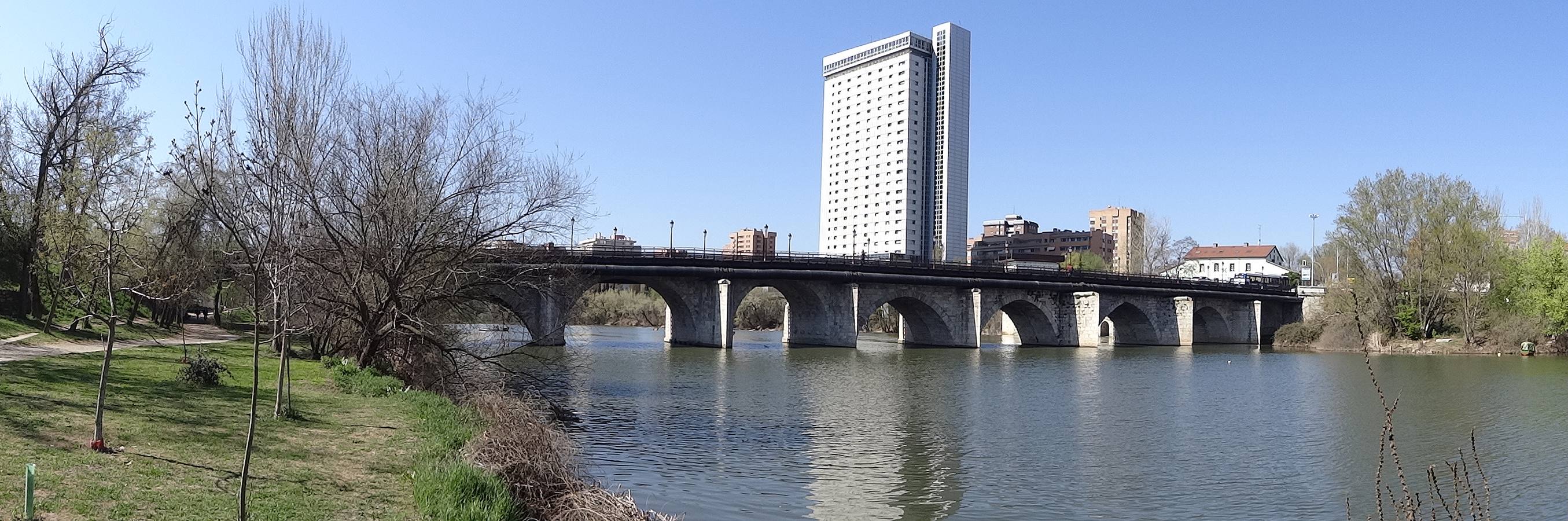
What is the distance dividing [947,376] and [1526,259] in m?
41.0

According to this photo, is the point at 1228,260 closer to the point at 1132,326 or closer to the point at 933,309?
the point at 1132,326

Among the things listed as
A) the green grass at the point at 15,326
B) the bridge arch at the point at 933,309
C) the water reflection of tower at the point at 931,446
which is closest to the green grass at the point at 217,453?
the water reflection of tower at the point at 931,446

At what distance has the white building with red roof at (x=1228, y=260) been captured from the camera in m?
135

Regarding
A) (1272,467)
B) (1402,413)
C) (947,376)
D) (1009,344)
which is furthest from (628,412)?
(1009,344)

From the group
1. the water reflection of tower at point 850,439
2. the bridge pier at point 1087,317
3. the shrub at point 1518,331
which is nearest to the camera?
the water reflection of tower at point 850,439

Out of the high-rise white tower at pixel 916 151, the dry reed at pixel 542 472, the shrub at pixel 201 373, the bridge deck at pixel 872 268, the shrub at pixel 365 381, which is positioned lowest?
the dry reed at pixel 542 472

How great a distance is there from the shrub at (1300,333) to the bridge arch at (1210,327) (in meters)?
5.41

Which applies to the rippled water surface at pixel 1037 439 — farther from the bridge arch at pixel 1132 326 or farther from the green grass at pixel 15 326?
the bridge arch at pixel 1132 326

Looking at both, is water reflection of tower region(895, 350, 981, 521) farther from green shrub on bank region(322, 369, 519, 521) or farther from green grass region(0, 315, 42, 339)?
green grass region(0, 315, 42, 339)

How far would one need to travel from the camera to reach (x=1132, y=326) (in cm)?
7519

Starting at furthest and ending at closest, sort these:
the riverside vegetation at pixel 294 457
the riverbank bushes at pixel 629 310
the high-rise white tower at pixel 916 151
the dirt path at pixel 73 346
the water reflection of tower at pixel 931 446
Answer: the high-rise white tower at pixel 916 151 → the riverbank bushes at pixel 629 310 → the dirt path at pixel 73 346 → the water reflection of tower at pixel 931 446 → the riverside vegetation at pixel 294 457

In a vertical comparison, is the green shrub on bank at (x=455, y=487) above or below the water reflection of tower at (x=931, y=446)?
above

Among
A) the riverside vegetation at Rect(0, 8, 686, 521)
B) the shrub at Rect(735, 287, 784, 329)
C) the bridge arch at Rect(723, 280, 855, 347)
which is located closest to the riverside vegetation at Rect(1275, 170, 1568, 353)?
the bridge arch at Rect(723, 280, 855, 347)

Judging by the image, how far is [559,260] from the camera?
99.5ft
